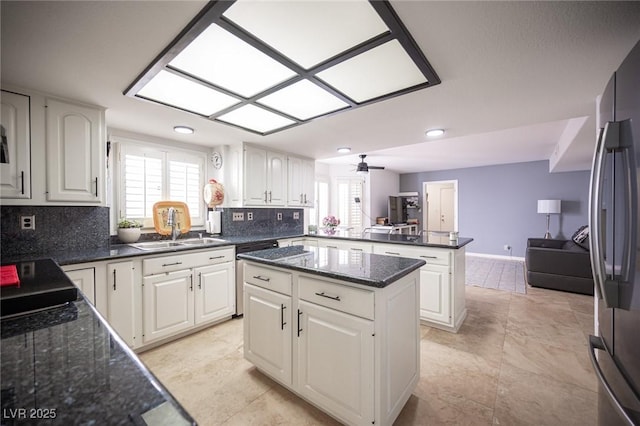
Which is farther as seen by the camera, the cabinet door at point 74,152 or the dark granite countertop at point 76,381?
the cabinet door at point 74,152

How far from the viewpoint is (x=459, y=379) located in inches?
77.5

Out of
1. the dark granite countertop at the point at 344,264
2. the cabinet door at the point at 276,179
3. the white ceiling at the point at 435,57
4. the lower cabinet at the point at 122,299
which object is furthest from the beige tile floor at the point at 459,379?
the white ceiling at the point at 435,57

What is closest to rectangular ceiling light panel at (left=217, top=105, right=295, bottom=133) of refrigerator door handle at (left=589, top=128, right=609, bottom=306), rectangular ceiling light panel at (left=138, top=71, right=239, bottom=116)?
rectangular ceiling light panel at (left=138, top=71, right=239, bottom=116)

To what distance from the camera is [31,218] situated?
2.16 m

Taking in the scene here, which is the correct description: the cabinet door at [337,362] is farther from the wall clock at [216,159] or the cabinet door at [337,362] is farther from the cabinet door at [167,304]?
the wall clock at [216,159]

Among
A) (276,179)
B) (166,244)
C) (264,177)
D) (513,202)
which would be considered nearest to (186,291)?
(166,244)

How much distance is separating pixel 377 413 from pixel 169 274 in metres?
2.08

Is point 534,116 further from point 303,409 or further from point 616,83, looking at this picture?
point 303,409

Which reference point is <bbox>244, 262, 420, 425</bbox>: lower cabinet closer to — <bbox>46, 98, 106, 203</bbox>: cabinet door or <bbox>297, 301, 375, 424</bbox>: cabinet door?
<bbox>297, 301, 375, 424</bbox>: cabinet door

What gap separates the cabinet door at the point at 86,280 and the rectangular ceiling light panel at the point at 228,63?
164cm

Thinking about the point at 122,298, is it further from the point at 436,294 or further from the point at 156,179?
the point at 436,294

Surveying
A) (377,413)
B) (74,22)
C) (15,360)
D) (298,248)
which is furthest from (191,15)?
(377,413)

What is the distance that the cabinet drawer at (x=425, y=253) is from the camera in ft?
8.80

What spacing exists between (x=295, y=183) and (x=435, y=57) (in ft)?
9.34
